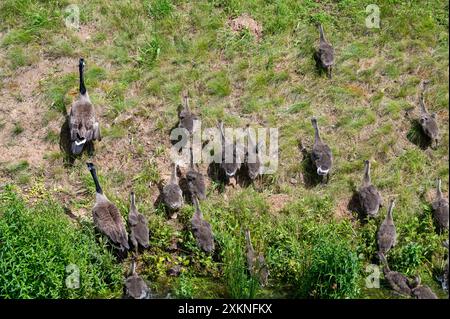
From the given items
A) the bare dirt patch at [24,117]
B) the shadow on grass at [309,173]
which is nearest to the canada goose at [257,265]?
the shadow on grass at [309,173]

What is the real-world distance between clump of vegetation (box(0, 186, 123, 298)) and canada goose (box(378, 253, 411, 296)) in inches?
165

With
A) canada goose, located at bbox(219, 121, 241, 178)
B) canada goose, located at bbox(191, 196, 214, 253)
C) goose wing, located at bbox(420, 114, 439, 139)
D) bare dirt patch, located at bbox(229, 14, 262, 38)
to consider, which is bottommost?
canada goose, located at bbox(191, 196, 214, 253)

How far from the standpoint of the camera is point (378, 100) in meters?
13.1

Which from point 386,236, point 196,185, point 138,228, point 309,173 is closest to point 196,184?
point 196,185

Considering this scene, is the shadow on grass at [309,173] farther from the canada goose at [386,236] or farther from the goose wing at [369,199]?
the canada goose at [386,236]

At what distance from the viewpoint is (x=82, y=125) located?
12148mm

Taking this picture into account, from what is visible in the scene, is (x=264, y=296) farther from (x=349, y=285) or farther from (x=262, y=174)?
(x=262, y=174)

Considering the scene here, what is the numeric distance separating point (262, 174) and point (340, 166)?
1432 mm

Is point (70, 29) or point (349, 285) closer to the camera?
point (349, 285)

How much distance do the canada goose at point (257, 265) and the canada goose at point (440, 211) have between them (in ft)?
10.0

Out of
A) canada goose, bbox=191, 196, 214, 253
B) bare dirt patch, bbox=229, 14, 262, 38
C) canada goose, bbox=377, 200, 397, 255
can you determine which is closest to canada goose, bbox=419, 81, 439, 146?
canada goose, bbox=377, 200, 397, 255

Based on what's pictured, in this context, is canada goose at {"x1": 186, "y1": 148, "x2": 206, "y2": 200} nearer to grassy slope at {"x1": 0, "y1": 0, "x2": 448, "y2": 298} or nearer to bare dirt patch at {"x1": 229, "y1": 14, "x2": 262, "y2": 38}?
grassy slope at {"x1": 0, "y1": 0, "x2": 448, "y2": 298}

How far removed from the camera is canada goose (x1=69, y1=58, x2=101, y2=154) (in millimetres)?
12141
